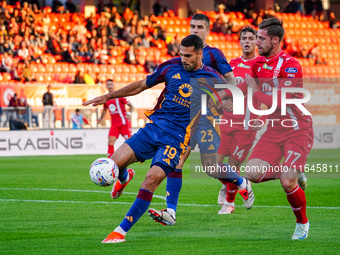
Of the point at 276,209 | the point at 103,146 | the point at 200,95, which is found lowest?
the point at 103,146

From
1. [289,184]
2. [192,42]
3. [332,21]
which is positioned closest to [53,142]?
[192,42]

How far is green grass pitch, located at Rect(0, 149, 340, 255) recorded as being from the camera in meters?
6.24

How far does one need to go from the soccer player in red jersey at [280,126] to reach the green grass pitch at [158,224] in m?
0.61

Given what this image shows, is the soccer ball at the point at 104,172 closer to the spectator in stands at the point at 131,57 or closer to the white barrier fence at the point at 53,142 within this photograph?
the white barrier fence at the point at 53,142

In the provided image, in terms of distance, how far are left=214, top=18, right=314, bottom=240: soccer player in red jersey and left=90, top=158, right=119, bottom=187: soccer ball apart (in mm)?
1428

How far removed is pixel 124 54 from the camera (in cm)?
2930

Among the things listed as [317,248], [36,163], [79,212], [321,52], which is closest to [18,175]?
[36,163]

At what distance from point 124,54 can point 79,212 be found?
21.0m

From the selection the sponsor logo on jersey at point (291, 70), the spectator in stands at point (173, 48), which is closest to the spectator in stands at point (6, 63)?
the spectator in stands at point (173, 48)

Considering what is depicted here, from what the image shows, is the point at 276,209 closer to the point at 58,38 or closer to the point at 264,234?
the point at 264,234

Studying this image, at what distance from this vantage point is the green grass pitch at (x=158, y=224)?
6.24m

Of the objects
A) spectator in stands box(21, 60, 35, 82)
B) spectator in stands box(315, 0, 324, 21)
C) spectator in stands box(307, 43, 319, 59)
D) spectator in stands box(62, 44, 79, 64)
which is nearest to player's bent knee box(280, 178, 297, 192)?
spectator in stands box(21, 60, 35, 82)

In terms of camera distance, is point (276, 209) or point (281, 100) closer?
point (281, 100)

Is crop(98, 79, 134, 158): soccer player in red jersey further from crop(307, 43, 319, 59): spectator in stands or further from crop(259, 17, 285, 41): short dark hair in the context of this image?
crop(307, 43, 319, 59): spectator in stands
